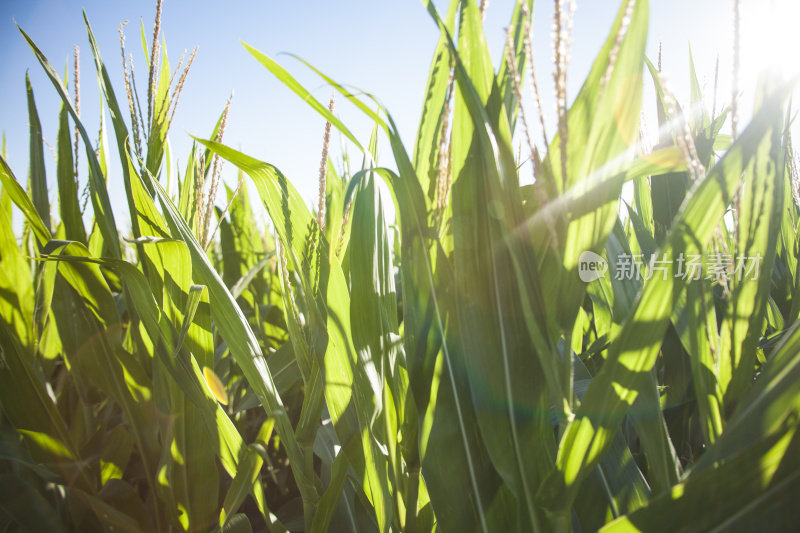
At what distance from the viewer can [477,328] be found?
43 centimetres

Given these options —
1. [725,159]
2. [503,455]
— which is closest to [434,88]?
[725,159]

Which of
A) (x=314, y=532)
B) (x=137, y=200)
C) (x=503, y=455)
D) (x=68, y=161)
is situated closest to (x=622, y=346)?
(x=503, y=455)

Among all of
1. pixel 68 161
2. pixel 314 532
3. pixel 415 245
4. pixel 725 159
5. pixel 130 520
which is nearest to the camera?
pixel 725 159

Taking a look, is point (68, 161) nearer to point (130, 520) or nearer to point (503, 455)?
point (130, 520)

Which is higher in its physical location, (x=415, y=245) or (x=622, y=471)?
(x=415, y=245)

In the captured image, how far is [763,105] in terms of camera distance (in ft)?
1.10

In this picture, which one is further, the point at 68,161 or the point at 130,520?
the point at 68,161

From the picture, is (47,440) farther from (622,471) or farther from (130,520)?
(622,471)

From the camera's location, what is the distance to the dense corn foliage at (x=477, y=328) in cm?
37

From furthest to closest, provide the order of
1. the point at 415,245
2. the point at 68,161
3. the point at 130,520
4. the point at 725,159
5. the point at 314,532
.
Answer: the point at 68,161 < the point at 130,520 < the point at 314,532 < the point at 415,245 < the point at 725,159

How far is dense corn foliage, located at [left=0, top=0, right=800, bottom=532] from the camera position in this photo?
1.21ft

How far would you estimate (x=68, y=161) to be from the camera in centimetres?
83

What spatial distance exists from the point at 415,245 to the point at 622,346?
22 cm

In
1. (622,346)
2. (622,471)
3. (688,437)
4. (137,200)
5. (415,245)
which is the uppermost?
(137,200)
